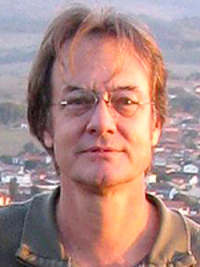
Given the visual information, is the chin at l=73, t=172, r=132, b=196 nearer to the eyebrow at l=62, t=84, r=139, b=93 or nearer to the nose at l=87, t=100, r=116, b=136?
the nose at l=87, t=100, r=116, b=136

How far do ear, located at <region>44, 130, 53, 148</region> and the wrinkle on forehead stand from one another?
164mm

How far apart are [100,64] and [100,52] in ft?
0.10

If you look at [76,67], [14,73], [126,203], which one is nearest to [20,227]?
[126,203]

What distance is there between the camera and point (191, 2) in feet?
95.9

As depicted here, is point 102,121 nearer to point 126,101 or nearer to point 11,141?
point 126,101

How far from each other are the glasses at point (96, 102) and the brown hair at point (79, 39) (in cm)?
11

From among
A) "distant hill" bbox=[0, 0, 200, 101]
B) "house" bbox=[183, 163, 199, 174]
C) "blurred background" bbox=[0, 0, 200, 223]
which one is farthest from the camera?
"distant hill" bbox=[0, 0, 200, 101]

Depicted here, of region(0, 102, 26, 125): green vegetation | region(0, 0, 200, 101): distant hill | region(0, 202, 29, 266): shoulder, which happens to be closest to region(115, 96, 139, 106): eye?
region(0, 202, 29, 266): shoulder

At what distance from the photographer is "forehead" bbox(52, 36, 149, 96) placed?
2029 millimetres

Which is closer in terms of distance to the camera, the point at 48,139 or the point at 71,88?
the point at 71,88

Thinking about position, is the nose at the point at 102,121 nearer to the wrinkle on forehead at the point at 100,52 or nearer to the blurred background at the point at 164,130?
the wrinkle on forehead at the point at 100,52

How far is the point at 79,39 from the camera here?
207cm

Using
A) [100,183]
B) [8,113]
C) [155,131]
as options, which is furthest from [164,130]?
[8,113]

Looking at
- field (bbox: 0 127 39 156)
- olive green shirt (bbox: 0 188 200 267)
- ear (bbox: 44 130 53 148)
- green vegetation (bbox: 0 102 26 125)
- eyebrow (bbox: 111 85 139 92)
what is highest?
eyebrow (bbox: 111 85 139 92)
